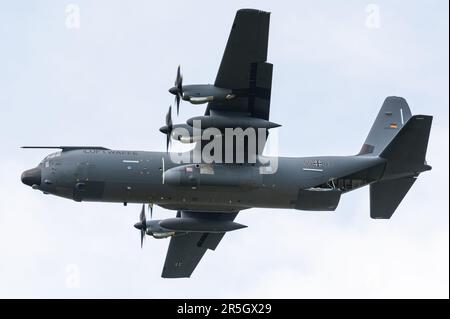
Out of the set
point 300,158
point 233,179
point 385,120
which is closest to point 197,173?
point 233,179

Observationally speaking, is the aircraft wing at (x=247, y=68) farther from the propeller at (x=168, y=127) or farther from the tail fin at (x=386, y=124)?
the tail fin at (x=386, y=124)

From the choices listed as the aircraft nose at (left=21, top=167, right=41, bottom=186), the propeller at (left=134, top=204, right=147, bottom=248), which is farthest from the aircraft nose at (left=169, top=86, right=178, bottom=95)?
the propeller at (left=134, top=204, right=147, bottom=248)

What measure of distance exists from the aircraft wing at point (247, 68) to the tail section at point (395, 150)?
5.52 meters

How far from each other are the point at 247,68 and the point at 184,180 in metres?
4.85

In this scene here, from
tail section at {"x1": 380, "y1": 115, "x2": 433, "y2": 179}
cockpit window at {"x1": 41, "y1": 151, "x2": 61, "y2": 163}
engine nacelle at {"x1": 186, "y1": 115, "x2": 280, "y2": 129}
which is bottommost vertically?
cockpit window at {"x1": 41, "y1": 151, "x2": 61, "y2": 163}

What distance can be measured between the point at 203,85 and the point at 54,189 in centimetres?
707

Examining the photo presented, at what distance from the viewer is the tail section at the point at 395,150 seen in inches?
1476

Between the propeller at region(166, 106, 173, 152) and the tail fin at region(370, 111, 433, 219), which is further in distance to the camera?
the tail fin at region(370, 111, 433, 219)

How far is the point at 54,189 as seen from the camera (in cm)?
3694

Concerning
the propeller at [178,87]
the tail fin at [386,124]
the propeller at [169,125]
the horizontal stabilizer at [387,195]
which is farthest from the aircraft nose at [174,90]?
the horizontal stabilizer at [387,195]

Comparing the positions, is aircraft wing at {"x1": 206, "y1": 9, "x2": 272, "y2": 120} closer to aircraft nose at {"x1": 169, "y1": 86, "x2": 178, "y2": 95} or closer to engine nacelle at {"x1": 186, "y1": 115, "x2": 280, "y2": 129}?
engine nacelle at {"x1": 186, "y1": 115, "x2": 280, "y2": 129}

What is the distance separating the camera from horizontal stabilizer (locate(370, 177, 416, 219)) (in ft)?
129

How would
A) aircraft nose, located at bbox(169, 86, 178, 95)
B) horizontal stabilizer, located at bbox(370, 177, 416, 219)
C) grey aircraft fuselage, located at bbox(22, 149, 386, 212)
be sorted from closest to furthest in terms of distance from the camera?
aircraft nose, located at bbox(169, 86, 178, 95)
grey aircraft fuselage, located at bbox(22, 149, 386, 212)
horizontal stabilizer, located at bbox(370, 177, 416, 219)

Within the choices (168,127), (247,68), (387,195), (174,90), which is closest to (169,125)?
(168,127)
